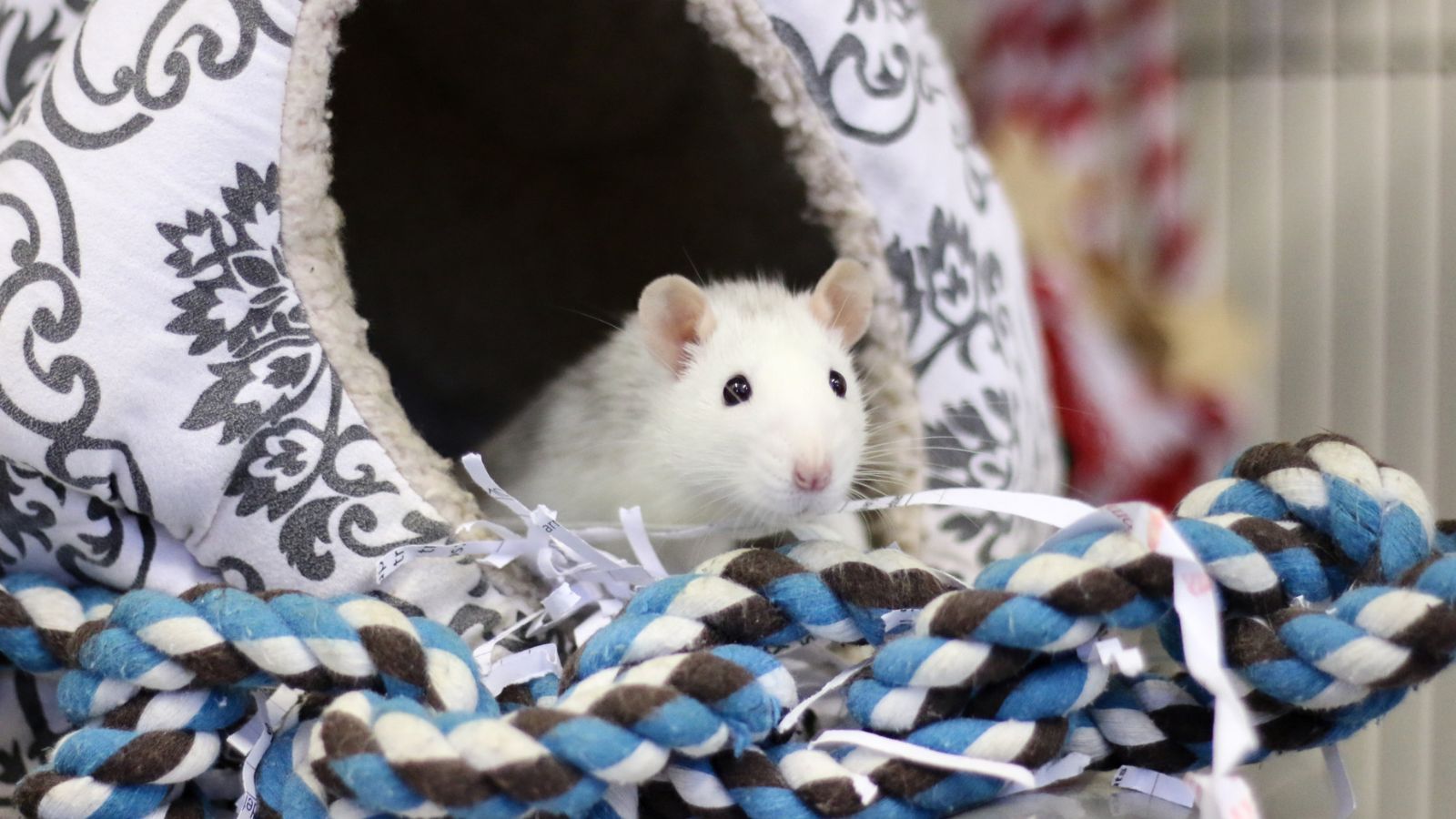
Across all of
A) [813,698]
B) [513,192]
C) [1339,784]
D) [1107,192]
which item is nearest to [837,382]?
[813,698]

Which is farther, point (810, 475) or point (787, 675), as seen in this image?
point (810, 475)

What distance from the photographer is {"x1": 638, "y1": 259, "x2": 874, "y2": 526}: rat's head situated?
2.59 ft

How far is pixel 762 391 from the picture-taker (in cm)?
84

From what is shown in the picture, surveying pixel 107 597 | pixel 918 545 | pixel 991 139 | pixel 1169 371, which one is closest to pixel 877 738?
pixel 918 545

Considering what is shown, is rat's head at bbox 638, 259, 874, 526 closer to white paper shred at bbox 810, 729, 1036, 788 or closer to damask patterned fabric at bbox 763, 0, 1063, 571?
damask patterned fabric at bbox 763, 0, 1063, 571

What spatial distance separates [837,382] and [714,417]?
10 cm

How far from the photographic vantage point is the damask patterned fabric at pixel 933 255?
921 millimetres

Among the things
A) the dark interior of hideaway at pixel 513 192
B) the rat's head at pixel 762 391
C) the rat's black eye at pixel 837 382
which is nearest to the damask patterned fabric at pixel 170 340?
the rat's head at pixel 762 391

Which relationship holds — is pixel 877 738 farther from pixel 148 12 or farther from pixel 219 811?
pixel 148 12

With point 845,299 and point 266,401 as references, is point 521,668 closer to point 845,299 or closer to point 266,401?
point 266,401

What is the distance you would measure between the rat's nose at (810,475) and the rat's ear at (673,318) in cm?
18

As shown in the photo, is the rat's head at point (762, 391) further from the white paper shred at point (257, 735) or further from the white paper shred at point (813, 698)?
the white paper shred at point (257, 735)

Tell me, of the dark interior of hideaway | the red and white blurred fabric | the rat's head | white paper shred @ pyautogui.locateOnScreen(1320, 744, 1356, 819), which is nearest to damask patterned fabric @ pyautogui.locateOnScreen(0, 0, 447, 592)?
the rat's head

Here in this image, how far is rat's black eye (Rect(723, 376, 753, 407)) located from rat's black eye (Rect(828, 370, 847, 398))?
0.07 metres
